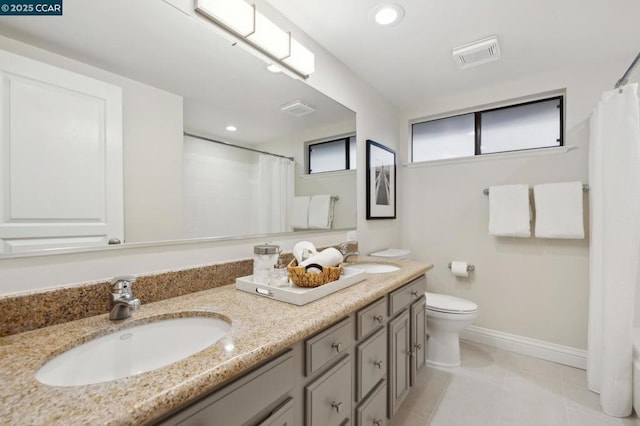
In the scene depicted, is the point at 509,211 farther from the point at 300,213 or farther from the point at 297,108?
the point at 297,108

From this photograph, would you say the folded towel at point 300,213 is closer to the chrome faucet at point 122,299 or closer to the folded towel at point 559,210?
the chrome faucet at point 122,299

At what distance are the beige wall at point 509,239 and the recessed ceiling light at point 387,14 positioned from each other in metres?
1.29

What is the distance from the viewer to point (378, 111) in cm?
256

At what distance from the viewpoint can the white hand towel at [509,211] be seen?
2.21m

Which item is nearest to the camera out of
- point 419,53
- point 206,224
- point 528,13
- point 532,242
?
point 206,224

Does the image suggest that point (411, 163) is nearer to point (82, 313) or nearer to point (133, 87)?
point (133, 87)

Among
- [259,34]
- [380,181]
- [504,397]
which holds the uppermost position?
[259,34]

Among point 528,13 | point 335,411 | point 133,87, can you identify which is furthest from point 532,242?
point 133,87

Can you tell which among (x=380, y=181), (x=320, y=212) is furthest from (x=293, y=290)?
(x=380, y=181)

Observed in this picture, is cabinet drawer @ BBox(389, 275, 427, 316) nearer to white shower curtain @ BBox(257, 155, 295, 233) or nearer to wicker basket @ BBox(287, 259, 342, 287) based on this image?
wicker basket @ BBox(287, 259, 342, 287)

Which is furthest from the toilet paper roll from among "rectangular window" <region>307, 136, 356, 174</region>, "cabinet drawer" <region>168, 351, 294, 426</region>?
"cabinet drawer" <region>168, 351, 294, 426</region>

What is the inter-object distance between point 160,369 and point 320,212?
55.0 inches

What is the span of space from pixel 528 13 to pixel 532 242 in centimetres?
166

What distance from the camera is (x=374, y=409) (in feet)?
4.17
